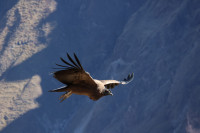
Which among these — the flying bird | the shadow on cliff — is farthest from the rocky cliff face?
the flying bird

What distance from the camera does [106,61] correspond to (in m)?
90.6

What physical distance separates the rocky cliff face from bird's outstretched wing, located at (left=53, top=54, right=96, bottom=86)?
55.1m

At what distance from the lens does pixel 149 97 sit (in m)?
72.0

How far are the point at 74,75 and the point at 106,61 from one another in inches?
3293

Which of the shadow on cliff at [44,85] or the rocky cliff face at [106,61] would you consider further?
the shadow on cliff at [44,85]

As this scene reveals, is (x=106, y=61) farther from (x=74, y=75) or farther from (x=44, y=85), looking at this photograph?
(x=74, y=75)

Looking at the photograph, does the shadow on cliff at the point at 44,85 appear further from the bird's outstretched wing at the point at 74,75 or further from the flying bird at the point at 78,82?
the bird's outstretched wing at the point at 74,75

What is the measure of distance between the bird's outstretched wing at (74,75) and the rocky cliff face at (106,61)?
181ft

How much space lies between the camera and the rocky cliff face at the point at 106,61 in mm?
67062

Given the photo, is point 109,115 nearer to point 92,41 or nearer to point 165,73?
point 165,73

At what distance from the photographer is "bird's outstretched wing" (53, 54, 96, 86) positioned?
6734 mm

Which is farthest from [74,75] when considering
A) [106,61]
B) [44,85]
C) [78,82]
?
[106,61]

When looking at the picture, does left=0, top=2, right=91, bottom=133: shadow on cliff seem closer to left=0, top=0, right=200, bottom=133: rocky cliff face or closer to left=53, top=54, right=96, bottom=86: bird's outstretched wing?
left=0, top=0, right=200, bottom=133: rocky cliff face

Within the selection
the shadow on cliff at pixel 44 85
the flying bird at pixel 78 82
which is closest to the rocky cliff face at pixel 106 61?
the shadow on cliff at pixel 44 85
